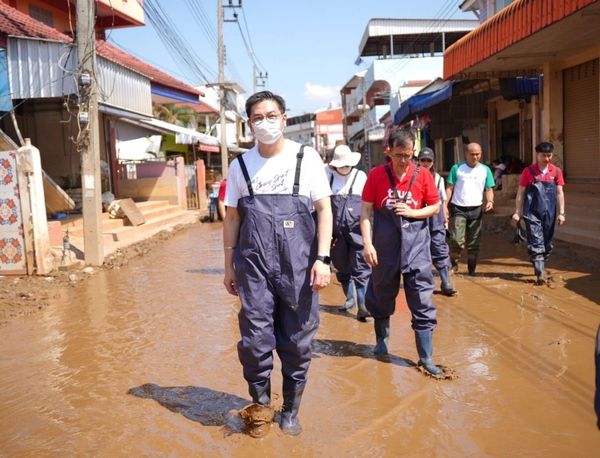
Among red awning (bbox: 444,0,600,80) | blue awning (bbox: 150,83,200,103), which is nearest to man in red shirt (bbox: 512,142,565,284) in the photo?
red awning (bbox: 444,0,600,80)

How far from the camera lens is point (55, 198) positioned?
1238cm

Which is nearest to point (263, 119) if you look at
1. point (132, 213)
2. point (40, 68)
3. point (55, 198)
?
point (40, 68)

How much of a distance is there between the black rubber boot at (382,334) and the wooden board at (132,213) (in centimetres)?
1125

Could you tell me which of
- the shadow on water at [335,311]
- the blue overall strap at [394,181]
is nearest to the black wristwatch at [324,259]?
the blue overall strap at [394,181]

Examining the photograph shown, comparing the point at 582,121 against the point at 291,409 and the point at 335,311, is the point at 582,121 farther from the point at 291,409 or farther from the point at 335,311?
the point at 291,409

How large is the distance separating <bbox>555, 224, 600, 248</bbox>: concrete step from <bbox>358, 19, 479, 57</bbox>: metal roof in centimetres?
2878

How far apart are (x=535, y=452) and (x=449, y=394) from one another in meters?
0.86

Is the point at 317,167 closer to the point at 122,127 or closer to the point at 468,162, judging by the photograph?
the point at 468,162

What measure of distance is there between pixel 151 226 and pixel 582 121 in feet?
35.7

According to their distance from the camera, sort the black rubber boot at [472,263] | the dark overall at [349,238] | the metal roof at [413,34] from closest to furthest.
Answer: the dark overall at [349,238] → the black rubber boot at [472,263] → the metal roof at [413,34]

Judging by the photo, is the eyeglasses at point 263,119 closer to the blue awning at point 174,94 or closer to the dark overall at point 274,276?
the dark overall at point 274,276

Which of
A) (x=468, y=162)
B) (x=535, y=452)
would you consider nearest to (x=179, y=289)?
(x=468, y=162)

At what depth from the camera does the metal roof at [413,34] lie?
36.9 metres

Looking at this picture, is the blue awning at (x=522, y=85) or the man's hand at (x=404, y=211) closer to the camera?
the man's hand at (x=404, y=211)
